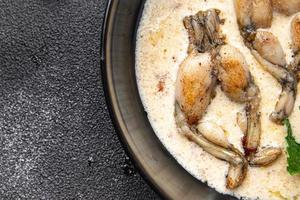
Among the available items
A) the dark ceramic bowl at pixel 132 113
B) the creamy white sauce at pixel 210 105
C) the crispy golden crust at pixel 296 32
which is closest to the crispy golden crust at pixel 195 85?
the creamy white sauce at pixel 210 105

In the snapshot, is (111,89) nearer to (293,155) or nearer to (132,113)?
(132,113)

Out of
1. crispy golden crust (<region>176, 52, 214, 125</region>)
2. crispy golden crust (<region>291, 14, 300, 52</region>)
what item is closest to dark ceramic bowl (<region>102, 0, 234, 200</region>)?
crispy golden crust (<region>176, 52, 214, 125</region>)

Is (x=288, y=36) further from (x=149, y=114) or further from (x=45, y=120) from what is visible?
(x=45, y=120)

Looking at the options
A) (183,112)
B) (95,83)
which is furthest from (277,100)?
(95,83)

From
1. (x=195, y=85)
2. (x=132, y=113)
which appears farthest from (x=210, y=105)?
(x=132, y=113)

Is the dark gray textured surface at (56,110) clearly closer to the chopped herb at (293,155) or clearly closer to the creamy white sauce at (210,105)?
the creamy white sauce at (210,105)

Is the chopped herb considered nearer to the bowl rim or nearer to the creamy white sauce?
the creamy white sauce
